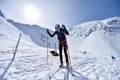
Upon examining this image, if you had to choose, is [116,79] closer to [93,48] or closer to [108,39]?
[93,48]

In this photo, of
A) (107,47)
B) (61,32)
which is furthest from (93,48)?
(61,32)

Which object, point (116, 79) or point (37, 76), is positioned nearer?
point (37, 76)

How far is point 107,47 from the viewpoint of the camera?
16275 cm

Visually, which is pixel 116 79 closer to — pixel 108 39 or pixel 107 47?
pixel 107 47

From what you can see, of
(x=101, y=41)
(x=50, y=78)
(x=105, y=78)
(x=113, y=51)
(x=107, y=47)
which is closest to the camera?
(x=50, y=78)

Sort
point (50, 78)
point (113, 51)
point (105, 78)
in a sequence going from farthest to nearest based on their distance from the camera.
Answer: point (113, 51) → point (105, 78) → point (50, 78)

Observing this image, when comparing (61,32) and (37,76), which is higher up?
(61,32)

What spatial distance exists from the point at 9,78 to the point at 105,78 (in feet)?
16.1

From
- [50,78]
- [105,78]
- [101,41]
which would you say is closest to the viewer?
[50,78]

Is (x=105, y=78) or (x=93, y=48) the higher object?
(x=93, y=48)

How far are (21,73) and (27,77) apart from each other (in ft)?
2.23

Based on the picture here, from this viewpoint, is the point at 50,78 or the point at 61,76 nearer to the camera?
the point at 50,78

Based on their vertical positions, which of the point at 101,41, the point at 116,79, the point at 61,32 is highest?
the point at 101,41

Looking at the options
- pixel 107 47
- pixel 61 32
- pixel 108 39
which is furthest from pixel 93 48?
pixel 61 32
